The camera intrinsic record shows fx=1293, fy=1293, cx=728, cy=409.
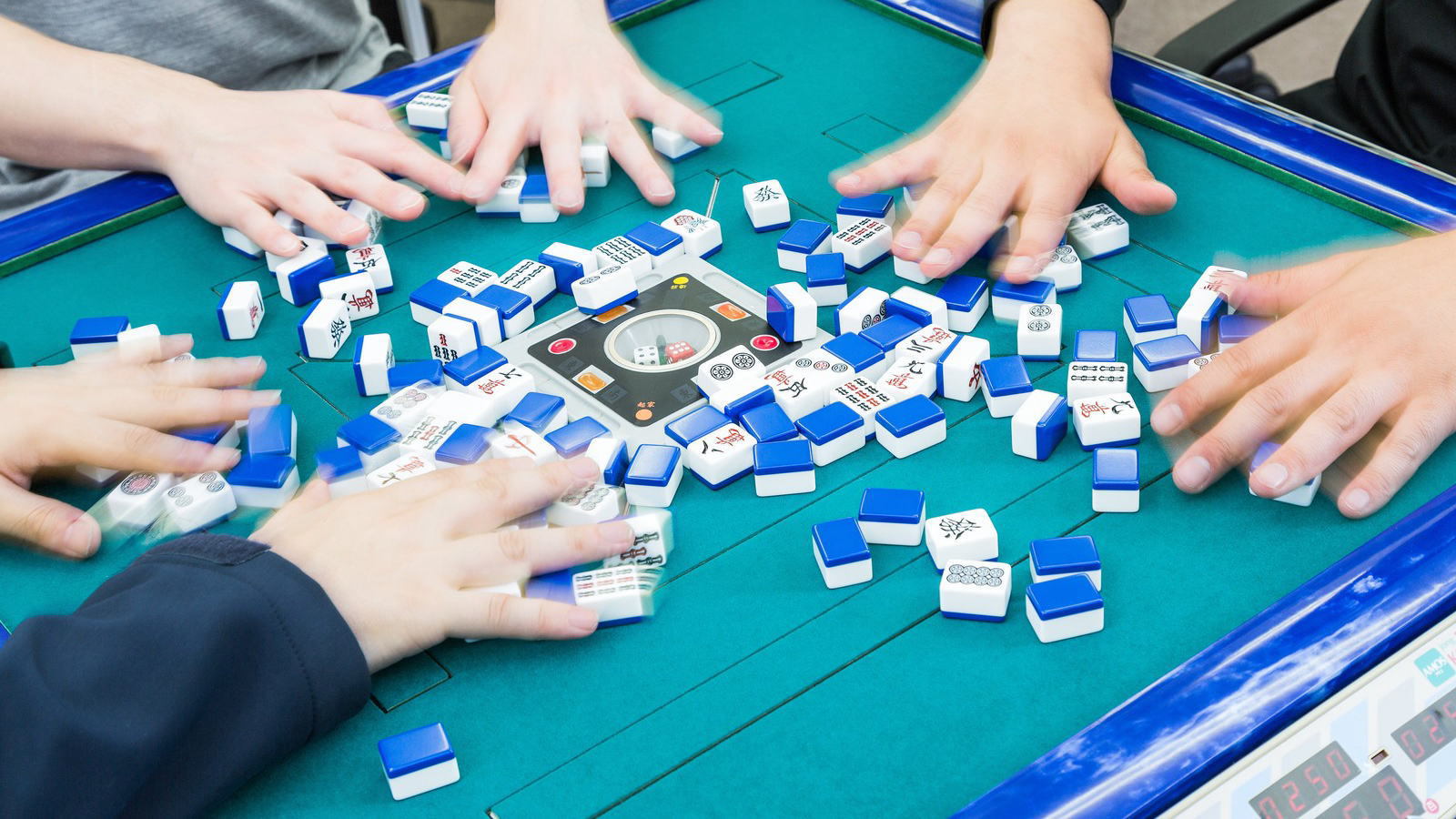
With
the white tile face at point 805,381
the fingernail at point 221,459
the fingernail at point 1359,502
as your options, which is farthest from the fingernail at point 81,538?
the fingernail at point 1359,502

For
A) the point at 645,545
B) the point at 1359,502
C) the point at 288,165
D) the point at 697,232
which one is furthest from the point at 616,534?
the point at 288,165

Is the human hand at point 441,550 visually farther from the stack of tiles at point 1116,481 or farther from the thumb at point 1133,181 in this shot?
the thumb at point 1133,181

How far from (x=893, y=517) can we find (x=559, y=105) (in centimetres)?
75

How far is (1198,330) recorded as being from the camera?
1170 mm

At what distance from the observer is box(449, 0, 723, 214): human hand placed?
1439mm

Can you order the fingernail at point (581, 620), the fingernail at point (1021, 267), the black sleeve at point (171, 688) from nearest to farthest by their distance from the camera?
the black sleeve at point (171, 688)
the fingernail at point (581, 620)
the fingernail at point (1021, 267)

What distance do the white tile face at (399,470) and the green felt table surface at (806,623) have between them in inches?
3.9

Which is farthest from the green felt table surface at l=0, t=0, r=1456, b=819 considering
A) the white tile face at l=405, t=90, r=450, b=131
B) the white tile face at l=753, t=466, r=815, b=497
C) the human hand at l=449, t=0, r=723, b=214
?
the white tile face at l=405, t=90, r=450, b=131

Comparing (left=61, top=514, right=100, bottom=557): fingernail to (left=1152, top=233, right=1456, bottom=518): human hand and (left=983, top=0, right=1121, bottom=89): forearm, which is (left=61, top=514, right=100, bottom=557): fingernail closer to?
(left=1152, top=233, right=1456, bottom=518): human hand

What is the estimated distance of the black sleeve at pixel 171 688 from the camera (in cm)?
82

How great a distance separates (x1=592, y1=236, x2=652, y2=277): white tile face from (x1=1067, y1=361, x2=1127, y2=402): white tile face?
438 millimetres

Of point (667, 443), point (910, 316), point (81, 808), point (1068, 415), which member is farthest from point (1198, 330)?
point (81, 808)

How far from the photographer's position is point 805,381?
1141 millimetres

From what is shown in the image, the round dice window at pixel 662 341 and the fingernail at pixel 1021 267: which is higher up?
the fingernail at pixel 1021 267
